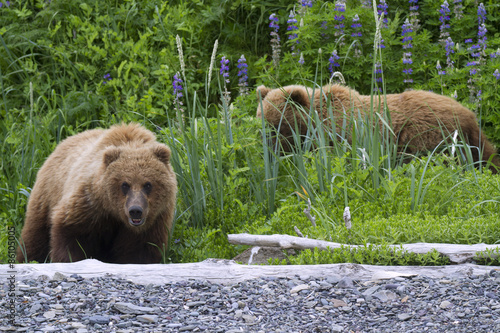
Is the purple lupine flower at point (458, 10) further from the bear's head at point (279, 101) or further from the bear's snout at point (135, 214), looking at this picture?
the bear's snout at point (135, 214)

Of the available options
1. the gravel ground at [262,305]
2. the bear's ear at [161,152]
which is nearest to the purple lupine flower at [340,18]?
the bear's ear at [161,152]

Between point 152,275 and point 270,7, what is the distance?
6639 mm

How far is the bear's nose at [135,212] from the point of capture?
4574 mm

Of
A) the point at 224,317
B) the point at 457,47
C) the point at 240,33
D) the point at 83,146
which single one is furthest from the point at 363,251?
the point at 240,33

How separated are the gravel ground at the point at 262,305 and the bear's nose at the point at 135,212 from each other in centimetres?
87

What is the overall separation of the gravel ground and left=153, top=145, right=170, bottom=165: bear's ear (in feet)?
4.59

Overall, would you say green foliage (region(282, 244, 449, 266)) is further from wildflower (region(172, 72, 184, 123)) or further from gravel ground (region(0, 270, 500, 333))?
wildflower (region(172, 72, 184, 123))

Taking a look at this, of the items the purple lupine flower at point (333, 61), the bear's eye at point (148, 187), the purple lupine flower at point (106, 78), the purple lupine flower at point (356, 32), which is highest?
the purple lupine flower at point (356, 32)

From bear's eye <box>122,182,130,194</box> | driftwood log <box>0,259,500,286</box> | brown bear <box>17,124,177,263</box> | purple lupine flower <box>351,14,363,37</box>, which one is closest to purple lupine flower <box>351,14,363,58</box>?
purple lupine flower <box>351,14,363,37</box>

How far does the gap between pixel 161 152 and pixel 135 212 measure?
583mm

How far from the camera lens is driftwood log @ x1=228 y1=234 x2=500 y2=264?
3.88 metres

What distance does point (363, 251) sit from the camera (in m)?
4.04

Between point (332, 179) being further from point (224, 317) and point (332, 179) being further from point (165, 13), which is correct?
point (165, 13)

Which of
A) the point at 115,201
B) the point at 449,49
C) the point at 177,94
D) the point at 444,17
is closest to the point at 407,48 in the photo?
the point at 449,49
